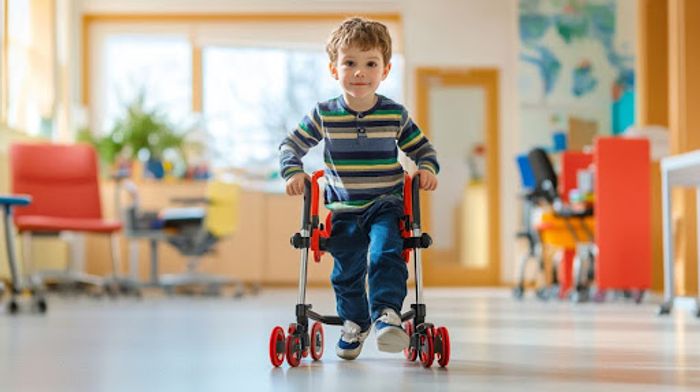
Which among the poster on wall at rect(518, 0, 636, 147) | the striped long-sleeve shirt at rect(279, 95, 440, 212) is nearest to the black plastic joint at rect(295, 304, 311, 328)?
the striped long-sleeve shirt at rect(279, 95, 440, 212)

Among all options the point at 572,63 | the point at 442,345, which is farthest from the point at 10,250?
the point at 572,63

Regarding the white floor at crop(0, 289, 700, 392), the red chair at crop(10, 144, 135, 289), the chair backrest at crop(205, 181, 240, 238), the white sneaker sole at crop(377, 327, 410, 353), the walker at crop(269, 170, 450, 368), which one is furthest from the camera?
the chair backrest at crop(205, 181, 240, 238)

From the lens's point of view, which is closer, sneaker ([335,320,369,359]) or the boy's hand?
the boy's hand

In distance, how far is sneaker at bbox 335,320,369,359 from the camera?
2.57 meters

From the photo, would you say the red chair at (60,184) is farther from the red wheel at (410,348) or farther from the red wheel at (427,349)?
the red wheel at (427,349)

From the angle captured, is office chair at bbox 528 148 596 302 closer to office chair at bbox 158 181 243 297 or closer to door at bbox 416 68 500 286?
office chair at bbox 158 181 243 297

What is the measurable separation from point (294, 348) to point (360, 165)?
0.41 m

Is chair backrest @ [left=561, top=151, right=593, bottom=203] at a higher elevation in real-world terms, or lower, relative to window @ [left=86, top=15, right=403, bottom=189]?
lower

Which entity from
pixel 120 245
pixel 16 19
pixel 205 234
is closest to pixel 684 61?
pixel 205 234

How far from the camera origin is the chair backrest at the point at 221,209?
812 cm

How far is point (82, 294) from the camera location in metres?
8.09

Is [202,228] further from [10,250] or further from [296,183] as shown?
[296,183]

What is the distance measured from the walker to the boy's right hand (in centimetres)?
2

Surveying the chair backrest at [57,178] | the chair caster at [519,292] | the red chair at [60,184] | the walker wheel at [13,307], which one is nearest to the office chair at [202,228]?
the red chair at [60,184]
